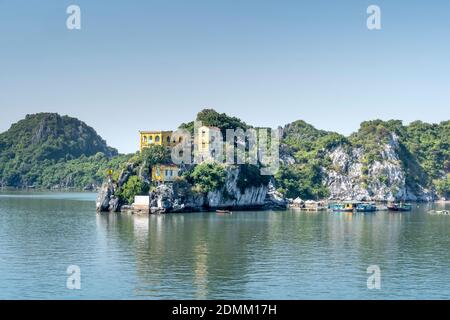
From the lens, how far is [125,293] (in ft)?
124

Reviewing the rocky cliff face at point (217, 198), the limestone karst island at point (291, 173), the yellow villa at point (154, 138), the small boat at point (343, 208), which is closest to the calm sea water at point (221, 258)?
the rocky cliff face at point (217, 198)

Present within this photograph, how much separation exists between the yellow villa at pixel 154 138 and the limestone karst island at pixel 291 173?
0.60 ft

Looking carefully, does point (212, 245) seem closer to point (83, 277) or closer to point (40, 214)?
point (83, 277)

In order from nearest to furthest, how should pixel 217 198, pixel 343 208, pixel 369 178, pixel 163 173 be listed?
pixel 163 173, pixel 217 198, pixel 343 208, pixel 369 178

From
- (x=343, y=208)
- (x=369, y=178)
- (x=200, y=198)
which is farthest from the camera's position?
(x=369, y=178)

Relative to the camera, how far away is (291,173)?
146000 millimetres

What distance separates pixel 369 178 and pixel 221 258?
11703cm

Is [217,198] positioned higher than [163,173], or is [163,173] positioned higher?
[163,173]

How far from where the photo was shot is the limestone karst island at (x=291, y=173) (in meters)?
100

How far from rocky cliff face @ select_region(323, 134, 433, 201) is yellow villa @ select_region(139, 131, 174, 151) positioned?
2337 inches

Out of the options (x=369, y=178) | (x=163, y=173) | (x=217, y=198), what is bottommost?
(x=217, y=198)

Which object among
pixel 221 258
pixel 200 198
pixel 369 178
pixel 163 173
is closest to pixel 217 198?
pixel 200 198

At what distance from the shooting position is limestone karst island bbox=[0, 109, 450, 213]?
329ft

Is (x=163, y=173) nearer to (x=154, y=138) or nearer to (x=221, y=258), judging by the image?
(x=154, y=138)
